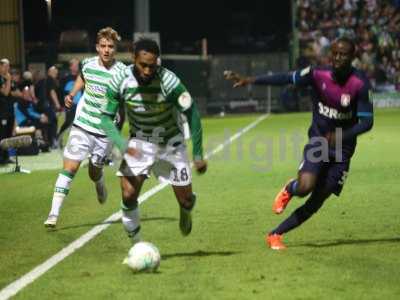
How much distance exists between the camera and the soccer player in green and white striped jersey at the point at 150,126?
9.24m

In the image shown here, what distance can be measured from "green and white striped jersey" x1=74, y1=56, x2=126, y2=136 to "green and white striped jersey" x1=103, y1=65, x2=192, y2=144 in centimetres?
281

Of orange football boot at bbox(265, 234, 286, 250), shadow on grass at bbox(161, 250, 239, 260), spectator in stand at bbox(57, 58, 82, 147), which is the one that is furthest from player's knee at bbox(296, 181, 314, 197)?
spectator in stand at bbox(57, 58, 82, 147)

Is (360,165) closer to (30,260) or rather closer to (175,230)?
(175,230)

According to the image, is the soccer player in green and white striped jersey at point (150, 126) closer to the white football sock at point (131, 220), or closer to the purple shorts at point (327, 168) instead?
the white football sock at point (131, 220)

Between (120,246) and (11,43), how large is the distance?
21.1 meters

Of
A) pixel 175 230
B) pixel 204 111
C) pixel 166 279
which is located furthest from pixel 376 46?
pixel 166 279

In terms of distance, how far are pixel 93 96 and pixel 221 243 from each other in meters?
2.80

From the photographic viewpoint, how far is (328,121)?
1001cm

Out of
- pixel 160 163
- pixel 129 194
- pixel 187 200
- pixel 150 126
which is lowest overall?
pixel 187 200

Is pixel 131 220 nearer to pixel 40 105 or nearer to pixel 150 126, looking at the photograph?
pixel 150 126

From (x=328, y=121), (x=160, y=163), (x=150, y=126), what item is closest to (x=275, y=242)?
(x=328, y=121)

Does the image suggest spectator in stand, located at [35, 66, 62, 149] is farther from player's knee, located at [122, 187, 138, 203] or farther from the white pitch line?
player's knee, located at [122, 187, 138, 203]

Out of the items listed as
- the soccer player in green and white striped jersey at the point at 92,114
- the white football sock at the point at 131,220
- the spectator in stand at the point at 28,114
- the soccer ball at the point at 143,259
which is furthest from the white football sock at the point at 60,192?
the spectator in stand at the point at 28,114

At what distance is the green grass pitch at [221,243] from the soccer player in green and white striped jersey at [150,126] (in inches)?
27.6
